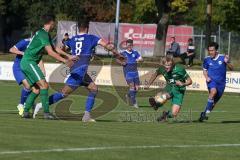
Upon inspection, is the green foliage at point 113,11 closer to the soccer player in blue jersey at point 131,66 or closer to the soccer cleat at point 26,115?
the soccer player in blue jersey at point 131,66

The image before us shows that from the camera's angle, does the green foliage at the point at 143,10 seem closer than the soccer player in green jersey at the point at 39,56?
No

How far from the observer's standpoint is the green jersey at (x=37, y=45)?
16.5 m

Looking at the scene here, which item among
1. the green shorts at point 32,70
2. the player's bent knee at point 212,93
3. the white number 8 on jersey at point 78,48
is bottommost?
the player's bent knee at point 212,93

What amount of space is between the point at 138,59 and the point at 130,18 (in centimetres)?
5858

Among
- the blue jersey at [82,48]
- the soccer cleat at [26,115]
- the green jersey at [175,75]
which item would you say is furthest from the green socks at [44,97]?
the green jersey at [175,75]

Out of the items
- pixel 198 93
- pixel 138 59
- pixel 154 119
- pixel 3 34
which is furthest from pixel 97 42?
pixel 3 34

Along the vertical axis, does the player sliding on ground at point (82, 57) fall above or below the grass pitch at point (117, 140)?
above

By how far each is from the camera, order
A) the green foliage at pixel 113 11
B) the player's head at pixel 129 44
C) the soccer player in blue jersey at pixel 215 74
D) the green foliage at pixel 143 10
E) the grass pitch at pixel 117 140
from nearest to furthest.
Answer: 1. the grass pitch at pixel 117 140
2. the soccer player in blue jersey at pixel 215 74
3. the player's head at pixel 129 44
4. the green foliage at pixel 113 11
5. the green foliage at pixel 143 10

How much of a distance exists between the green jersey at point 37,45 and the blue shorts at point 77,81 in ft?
2.91

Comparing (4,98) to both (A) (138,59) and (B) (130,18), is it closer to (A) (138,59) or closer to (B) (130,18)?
(A) (138,59)

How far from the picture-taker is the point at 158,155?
10930mm

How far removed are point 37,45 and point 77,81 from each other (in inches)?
48.4

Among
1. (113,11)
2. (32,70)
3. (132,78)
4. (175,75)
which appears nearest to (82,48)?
(32,70)

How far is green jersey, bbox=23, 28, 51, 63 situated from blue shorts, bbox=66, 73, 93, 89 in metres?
0.89
